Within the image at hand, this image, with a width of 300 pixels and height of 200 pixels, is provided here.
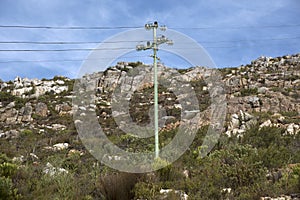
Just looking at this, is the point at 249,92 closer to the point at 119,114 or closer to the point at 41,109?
the point at 119,114

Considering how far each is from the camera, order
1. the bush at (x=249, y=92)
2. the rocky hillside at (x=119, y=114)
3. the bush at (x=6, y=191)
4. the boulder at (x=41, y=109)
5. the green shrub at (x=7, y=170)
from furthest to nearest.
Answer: the boulder at (x=41, y=109), the bush at (x=249, y=92), the rocky hillside at (x=119, y=114), the green shrub at (x=7, y=170), the bush at (x=6, y=191)

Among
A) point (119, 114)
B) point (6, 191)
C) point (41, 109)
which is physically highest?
point (41, 109)

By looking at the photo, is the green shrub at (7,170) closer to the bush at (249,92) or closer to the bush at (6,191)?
the bush at (6,191)

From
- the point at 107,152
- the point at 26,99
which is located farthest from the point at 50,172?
the point at 26,99

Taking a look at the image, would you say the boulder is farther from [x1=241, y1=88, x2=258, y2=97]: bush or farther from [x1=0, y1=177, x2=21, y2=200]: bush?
[x1=0, y1=177, x2=21, y2=200]: bush

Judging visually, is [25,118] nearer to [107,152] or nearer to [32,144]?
[32,144]

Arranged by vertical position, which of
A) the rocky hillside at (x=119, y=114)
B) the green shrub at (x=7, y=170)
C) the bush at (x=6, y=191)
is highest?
the rocky hillside at (x=119, y=114)

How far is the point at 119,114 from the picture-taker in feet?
105

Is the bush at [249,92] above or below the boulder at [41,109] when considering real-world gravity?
above

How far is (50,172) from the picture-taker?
32.6ft

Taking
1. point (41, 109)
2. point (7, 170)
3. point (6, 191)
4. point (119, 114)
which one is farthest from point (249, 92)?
point (6, 191)

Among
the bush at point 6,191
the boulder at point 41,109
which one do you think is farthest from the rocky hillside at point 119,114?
the bush at point 6,191

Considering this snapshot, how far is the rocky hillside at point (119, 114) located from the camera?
59.1ft

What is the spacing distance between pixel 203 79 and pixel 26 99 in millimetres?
22907
